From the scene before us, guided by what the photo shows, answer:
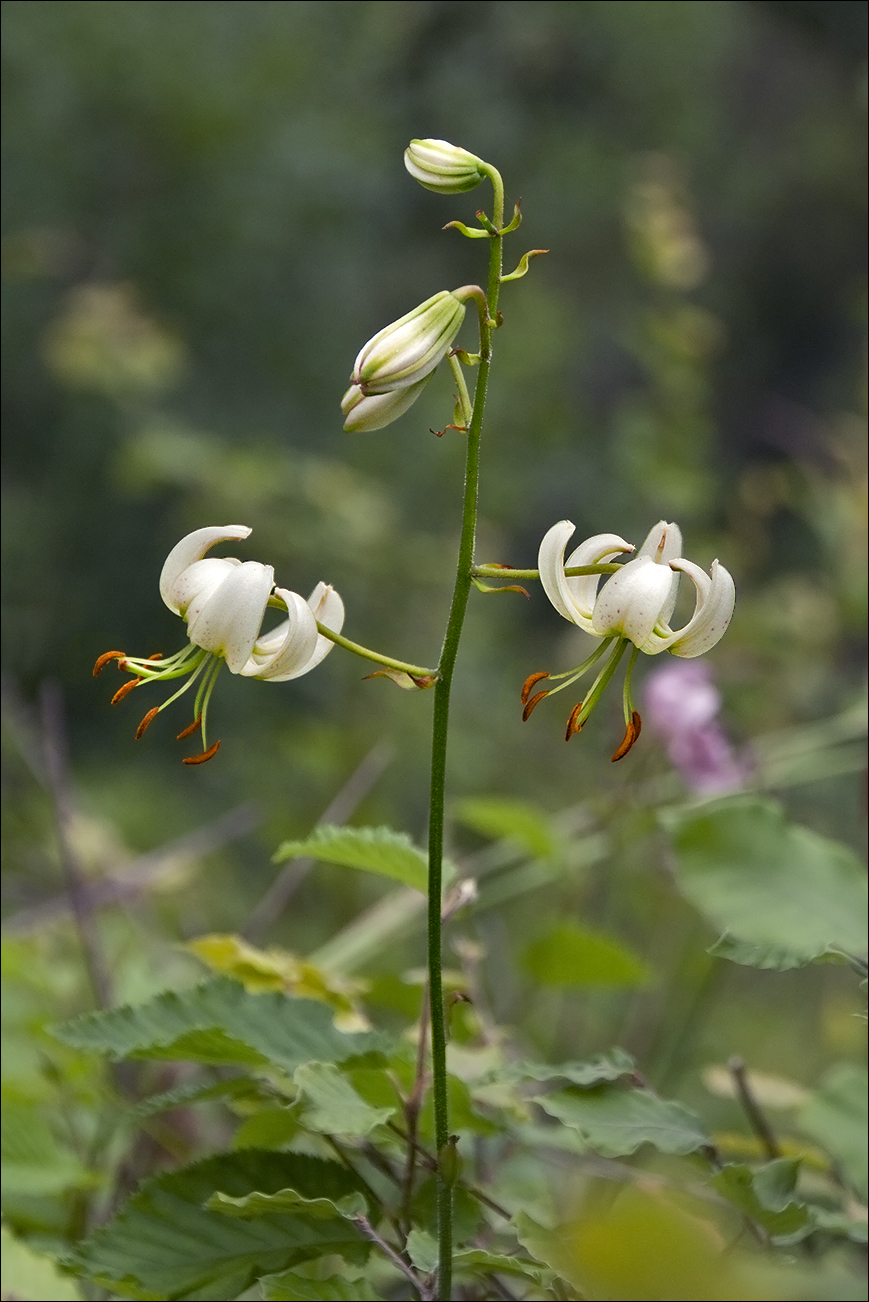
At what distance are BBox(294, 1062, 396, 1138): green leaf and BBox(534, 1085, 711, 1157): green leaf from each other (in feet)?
0.16

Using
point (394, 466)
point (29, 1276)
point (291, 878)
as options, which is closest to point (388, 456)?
point (394, 466)

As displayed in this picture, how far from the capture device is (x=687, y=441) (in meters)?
1.15

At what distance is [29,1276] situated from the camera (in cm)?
32

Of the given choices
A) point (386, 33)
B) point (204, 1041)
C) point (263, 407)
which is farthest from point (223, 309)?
point (204, 1041)

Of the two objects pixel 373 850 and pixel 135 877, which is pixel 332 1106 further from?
pixel 135 877

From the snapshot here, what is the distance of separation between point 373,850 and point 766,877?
13 cm

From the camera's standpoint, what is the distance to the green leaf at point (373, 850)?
31 centimetres

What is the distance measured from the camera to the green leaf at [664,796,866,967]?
0.35 meters

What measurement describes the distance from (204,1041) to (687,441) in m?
0.95

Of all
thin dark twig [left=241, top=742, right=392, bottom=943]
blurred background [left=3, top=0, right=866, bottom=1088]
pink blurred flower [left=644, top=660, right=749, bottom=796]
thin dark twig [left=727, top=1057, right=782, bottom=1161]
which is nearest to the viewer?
thin dark twig [left=727, top=1057, right=782, bottom=1161]

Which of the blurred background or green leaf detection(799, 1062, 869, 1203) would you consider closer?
green leaf detection(799, 1062, 869, 1203)

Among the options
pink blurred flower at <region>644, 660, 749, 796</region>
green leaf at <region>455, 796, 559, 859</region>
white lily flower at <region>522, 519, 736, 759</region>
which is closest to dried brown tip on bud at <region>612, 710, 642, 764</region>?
white lily flower at <region>522, 519, 736, 759</region>

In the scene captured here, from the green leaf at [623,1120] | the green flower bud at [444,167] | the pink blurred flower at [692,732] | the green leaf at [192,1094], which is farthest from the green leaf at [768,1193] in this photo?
the pink blurred flower at [692,732]

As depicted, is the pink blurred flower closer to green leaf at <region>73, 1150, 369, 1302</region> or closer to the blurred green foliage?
the blurred green foliage
